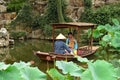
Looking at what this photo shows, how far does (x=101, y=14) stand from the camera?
84.3 ft

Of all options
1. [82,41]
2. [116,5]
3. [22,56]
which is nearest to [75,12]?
[116,5]

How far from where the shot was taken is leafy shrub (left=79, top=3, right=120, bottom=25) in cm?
2548

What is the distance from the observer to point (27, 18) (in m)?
27.2

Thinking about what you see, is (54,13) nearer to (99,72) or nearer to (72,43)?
(72,43)

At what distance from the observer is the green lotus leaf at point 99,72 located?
3.14 metres

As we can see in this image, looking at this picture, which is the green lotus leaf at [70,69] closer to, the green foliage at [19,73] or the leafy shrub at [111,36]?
the green foliage at [19,73]

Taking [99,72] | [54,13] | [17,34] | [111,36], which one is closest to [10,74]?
[99,72]

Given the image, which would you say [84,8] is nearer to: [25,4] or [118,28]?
[25,4]

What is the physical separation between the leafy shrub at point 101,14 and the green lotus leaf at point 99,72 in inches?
869

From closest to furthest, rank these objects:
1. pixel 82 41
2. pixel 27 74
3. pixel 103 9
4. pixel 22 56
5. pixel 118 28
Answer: pixel 27 74, pixel 118 28, pixel 22 56, pixel 82 41, pixel 103 9

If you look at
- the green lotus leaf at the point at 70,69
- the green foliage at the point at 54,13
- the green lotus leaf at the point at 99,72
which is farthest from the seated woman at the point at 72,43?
the green foliage at the point at 54,13

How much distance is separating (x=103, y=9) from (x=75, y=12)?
2.37 meters

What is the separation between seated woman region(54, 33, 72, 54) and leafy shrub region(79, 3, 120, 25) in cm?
1203

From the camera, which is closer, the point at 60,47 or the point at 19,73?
the point at 19,73
